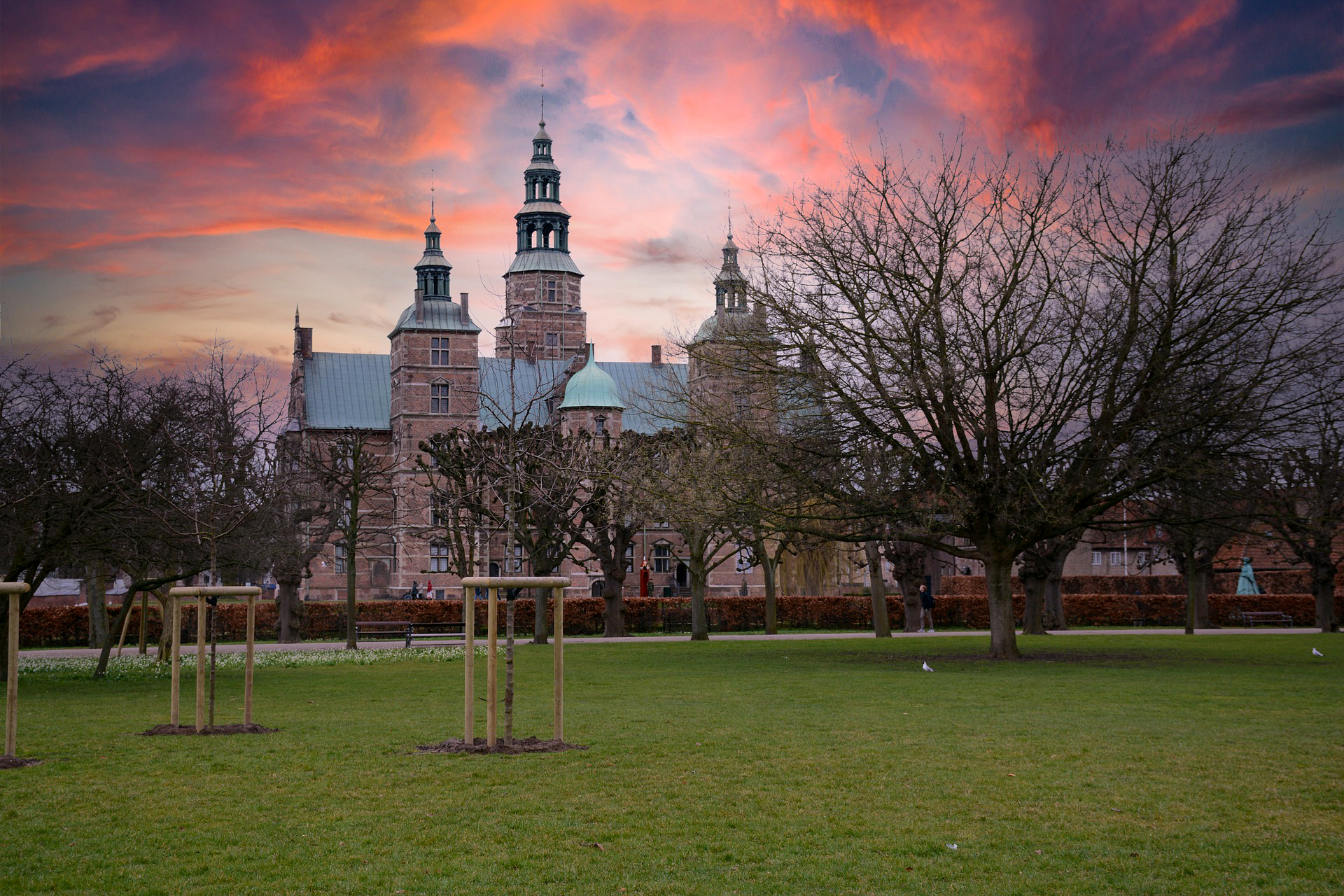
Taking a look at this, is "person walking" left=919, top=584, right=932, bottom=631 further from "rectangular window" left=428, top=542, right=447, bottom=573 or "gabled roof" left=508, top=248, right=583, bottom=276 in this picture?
"gabled roof" left=508, top=248, right=583, bottom=276

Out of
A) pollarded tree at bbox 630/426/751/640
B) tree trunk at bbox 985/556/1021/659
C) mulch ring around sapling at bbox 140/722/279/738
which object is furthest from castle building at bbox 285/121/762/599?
mulch ring around sapling at bbox 140/722/279/738

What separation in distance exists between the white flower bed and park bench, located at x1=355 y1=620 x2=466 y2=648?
3.36 m

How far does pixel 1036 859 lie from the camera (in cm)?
730

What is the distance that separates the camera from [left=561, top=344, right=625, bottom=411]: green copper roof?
6291cm

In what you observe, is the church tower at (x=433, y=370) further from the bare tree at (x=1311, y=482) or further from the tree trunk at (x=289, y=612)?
the bare tree at (x=1311, y=482)

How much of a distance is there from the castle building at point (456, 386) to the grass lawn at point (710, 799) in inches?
1807

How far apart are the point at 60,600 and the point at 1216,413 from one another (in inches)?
2434

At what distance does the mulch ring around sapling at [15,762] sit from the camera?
10.6m

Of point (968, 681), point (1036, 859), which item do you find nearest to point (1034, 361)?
point (968, 681)

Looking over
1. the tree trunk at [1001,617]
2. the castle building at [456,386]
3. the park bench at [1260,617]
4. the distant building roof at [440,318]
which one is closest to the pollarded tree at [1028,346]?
the tree trunk at [1001,617]

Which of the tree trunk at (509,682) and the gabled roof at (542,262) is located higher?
the gabled roof at (542,262)

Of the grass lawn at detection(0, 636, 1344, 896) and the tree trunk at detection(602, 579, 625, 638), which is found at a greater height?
the tree trunk at detection(602, 579, 625, 638)

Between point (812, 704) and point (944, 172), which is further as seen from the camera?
point (944, 172)

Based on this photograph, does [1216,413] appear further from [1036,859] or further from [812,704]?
[1036,859]
